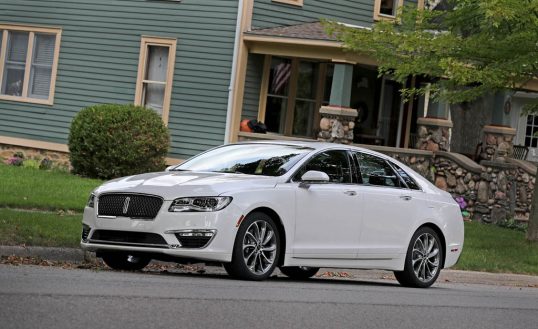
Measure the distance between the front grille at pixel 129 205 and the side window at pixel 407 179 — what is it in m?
3.53

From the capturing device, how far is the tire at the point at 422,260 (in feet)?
44.0

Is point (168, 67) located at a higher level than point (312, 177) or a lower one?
higher

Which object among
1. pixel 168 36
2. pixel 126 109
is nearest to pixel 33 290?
pixel 126 109

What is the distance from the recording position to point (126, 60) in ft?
88.0

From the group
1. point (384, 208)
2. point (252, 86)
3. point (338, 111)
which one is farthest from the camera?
point (252, 86)

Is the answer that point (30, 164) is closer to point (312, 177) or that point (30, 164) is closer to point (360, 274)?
point (360, 274)

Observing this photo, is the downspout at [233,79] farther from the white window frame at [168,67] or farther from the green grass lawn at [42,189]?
the green grass lawn at [42,189]

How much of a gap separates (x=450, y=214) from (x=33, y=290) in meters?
6.56

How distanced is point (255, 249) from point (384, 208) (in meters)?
2.11

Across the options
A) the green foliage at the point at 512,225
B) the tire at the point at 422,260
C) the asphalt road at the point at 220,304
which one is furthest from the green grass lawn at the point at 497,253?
the asphalt road at the point at 220,304

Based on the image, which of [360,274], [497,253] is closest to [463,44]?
[497,253]

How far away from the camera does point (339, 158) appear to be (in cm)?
1296

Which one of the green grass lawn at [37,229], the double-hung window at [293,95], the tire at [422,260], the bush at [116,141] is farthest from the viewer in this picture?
the double-hung window at [293,95]

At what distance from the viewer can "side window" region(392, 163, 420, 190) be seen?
44.7 feet
